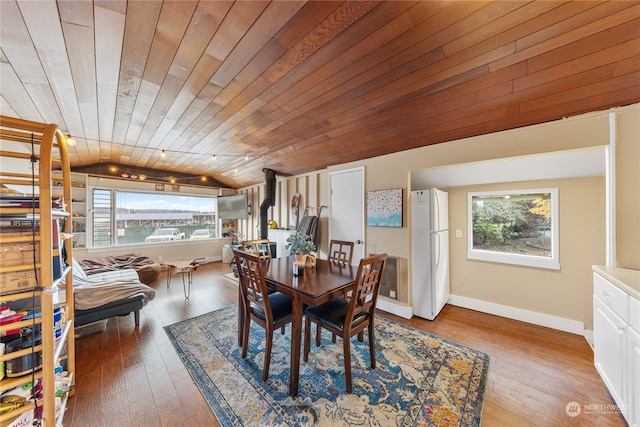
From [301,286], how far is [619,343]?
7.40 feet

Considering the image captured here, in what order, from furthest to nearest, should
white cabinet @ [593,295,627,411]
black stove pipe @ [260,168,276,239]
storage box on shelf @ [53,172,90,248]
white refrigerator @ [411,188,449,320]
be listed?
1. black stove pipe @ [260,168,276,239]
2. storage box on shelf @ [53,172,90,248]
3. white refrigerator @ [411,188,449,320]
4. white cabinet @ [593,295,627,411]

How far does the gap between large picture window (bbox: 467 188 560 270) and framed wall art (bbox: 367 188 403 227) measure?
1.18 metres

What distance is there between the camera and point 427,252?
9.59ft

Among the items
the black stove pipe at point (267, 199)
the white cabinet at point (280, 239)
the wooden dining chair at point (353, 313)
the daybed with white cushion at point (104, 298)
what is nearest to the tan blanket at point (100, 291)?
the daybed with white cushion at point (104, 298)

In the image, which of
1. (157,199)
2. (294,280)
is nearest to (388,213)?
(294,280)

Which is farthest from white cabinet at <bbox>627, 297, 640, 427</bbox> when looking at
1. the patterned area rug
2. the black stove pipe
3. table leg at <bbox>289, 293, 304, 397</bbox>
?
the black stove pipe

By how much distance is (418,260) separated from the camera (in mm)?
3006

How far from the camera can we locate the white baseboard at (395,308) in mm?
2996

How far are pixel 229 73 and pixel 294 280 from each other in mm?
1938

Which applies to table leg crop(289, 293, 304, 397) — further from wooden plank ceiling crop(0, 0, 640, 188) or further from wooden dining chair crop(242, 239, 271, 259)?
wooden plank ceiling crop(0, 0, 640, 188)

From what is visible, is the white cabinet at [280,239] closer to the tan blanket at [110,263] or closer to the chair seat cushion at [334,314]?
the tan blanket at [110,263]

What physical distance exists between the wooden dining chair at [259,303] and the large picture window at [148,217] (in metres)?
5.12

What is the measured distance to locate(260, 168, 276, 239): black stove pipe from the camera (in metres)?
4.99

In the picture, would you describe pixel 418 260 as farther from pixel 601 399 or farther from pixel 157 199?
pixel 157 199
